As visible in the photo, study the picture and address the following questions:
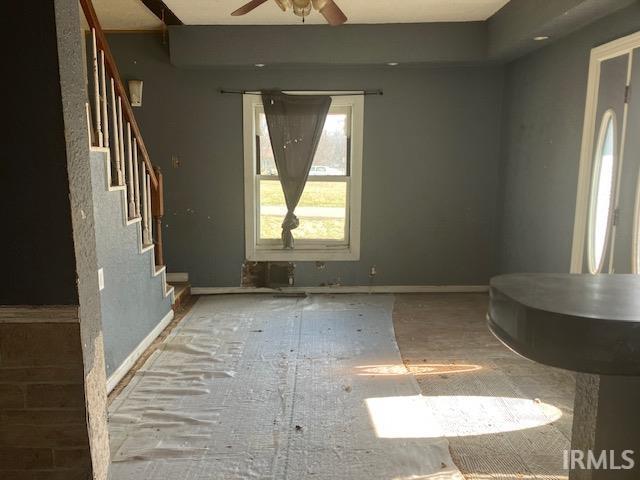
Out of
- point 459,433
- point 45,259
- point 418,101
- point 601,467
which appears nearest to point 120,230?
point 45,259

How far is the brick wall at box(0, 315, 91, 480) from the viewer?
172 cm

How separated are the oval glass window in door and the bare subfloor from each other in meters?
0.85

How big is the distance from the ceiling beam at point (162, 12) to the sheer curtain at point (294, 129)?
102cm

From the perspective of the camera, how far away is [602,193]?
3256 mm

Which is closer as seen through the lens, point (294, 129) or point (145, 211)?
point (145, 211)

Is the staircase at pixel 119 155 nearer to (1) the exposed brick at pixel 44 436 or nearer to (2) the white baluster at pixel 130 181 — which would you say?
(2) the white baluster at pixel 130 181

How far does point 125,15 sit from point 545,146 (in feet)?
12.3

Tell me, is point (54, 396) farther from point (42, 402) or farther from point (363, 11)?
point (363, 11)

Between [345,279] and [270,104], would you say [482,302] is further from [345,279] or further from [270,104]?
[270,104]

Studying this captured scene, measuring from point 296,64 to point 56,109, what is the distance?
3.30 metres

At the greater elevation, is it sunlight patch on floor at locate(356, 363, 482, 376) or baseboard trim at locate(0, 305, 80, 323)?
baseboard trim at locate(0, 305, 80, 323)

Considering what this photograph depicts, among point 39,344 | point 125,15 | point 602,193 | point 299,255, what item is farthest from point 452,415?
point 125,15

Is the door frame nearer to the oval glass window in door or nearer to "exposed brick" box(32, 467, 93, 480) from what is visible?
the oval glass window in door

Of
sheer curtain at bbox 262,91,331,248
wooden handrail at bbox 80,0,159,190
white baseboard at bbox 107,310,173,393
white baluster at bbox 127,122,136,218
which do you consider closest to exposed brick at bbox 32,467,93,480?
white baseboard at bbox 107,310,173,393
